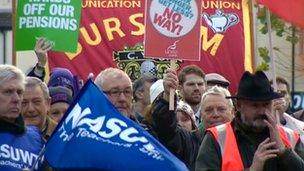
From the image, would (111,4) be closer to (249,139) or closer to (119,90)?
(119,90)

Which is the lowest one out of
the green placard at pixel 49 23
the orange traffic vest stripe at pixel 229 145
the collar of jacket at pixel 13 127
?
the orange traffic vest stripe at pixel 229 145

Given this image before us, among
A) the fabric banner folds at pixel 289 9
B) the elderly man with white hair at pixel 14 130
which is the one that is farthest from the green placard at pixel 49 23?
the elderly man with white hair at pixel 14 130

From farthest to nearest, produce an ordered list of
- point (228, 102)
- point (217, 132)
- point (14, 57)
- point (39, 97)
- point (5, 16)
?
point (5, 16) < point (14, 57) < point (228, 102) < point (39, 97) < point (217, 132)

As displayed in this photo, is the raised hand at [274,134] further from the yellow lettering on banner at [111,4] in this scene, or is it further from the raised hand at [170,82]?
the yellow lettering on banner at [111,4]

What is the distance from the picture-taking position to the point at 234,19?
1320cm

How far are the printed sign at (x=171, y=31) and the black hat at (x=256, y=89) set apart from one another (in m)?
0.96

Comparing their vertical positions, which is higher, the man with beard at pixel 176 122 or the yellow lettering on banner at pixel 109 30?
the yellow lettering on banner at pixel 109 30

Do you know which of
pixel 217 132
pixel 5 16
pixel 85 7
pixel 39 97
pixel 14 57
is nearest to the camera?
pixel 217 132

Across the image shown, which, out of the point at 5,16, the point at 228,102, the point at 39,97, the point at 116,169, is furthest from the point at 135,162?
the point at 5,16

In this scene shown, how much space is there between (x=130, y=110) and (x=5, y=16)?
13603mm

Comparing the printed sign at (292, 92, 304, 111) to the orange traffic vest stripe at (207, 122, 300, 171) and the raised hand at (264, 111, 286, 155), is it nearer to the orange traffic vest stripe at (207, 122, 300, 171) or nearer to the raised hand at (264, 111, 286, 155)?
the orange traffic vest stripe at (207, 122, 300, 171)

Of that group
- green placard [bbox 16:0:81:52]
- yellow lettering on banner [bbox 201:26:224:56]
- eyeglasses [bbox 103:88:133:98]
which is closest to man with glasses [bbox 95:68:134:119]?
eyeglasses [bbox 103:88:133:98]

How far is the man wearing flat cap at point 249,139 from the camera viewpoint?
7.50 m

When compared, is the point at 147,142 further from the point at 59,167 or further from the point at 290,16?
the point at 290,16
